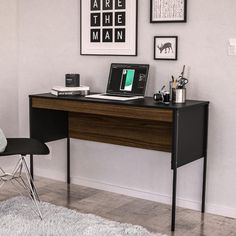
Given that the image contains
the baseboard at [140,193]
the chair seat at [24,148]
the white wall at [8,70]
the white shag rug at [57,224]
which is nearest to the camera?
the white shag rug at [57,224]

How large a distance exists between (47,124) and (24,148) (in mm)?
596

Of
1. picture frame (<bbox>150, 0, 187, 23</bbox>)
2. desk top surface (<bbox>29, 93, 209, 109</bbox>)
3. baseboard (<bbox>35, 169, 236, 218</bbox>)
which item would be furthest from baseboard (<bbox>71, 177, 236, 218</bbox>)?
picture frame (<bbox>150, 0, 187, 23</bbox>)

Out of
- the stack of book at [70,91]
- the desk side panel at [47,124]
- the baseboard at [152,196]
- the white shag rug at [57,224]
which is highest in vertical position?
the stack of book at [70,91]

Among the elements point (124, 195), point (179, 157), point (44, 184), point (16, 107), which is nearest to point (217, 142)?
point (179, 157)

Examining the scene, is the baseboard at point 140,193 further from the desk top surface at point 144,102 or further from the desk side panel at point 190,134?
the desk top surface at point 144,102

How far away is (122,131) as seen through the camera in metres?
3.54

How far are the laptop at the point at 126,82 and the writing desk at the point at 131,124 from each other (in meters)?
0.14

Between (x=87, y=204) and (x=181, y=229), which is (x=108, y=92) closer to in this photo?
(x=87, y=204)

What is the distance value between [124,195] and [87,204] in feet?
1.15

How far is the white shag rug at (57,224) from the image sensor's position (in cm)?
288

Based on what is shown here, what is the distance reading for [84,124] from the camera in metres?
3.76

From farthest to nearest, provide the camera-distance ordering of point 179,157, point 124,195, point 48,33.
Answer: point 48,33, point 124,195, point 179,157

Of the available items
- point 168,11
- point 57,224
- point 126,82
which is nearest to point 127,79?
point 126,82

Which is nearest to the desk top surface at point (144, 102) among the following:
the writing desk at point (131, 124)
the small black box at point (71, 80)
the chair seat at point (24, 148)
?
the writing desk at point (131, 124)
